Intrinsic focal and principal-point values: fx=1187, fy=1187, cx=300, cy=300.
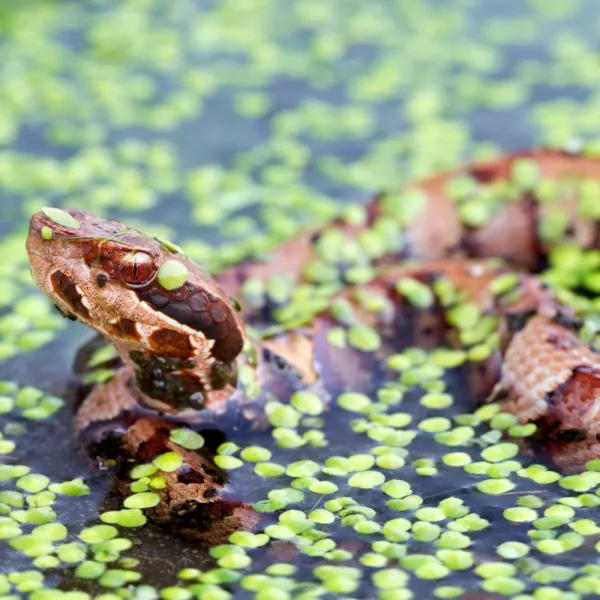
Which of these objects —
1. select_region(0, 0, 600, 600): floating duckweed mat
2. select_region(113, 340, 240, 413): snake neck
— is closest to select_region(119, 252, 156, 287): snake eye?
select_region(113, 340, 240, 413): snake neck

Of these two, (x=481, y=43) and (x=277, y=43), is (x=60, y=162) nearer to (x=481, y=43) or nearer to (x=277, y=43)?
(x=277, y=43)

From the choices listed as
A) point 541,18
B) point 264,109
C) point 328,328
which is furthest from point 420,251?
point 541,18

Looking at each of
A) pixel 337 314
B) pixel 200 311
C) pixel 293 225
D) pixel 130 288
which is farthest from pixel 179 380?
pixel 293 225

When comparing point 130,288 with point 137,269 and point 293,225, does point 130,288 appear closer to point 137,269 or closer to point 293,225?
point 137,269

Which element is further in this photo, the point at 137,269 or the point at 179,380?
the point at 179,380

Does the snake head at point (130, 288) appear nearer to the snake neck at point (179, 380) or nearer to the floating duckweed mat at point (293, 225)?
the snake neck at point (179, 380)

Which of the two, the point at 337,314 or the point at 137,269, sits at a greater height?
the point at 137,269
